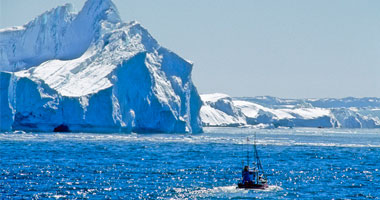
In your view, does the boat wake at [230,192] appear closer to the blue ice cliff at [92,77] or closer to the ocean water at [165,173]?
the ocean water at [165,173]

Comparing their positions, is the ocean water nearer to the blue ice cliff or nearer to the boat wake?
the boat wake

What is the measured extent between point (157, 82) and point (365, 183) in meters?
68.0

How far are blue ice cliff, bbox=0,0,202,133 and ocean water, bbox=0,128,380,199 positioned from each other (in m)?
24.4

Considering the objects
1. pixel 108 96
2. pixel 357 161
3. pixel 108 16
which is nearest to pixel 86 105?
pixel 108 96

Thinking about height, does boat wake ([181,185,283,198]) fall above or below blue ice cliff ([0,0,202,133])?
below

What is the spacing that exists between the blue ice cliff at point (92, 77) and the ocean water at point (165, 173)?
2442cm

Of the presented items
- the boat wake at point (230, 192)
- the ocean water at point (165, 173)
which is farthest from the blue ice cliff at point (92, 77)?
the boat wake at point (230, 192)

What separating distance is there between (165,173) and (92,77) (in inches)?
2439

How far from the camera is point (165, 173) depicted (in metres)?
49.4

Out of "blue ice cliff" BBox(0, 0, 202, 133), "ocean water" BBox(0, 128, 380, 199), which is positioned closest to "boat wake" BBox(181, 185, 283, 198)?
"ocean water" BBox(0, 128, 380, 199)

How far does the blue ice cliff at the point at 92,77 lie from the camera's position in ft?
328

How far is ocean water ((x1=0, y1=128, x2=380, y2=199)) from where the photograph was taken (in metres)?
38.8

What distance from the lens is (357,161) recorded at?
6738cm

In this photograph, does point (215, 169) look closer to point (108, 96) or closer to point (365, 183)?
point (365, 183)
